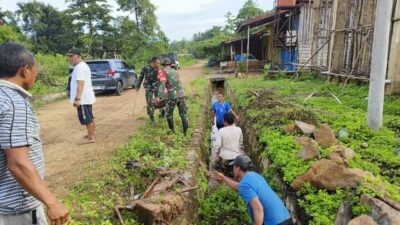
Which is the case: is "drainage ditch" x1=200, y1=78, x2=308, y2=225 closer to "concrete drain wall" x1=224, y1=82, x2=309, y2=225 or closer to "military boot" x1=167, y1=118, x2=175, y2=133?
"concrete drain wall" x1=224, y1=82, x2=309, y2=225

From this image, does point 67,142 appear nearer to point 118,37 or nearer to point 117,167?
point 117,167

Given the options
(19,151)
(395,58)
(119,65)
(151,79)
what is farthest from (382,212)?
(119,65)

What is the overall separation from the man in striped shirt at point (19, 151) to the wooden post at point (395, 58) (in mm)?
9963

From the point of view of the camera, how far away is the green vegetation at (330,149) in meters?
3.62

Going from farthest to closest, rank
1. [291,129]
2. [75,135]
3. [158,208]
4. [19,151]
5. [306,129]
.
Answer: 1. [75,135]
2. [291,129]
3. [306,129]
4. [158,208]
5. [19,151]

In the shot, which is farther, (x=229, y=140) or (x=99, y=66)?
(x=99, y=66)

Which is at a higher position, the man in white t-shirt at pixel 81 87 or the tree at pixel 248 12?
the tree at pixel 248 12

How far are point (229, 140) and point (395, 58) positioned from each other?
6432mm

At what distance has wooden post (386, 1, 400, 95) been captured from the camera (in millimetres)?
9328

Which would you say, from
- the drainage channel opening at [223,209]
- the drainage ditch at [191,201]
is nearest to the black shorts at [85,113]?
the drainage ditch at [191,201]

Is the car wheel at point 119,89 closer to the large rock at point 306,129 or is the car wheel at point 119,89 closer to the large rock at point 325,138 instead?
the large rock at point 306,129

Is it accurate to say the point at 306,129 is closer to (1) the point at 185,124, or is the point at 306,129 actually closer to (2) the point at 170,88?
(1) the point at 185,124

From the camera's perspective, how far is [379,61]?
235 inches

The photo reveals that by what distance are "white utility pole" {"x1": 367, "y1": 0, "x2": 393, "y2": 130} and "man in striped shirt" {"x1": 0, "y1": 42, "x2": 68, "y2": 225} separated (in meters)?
5.82
